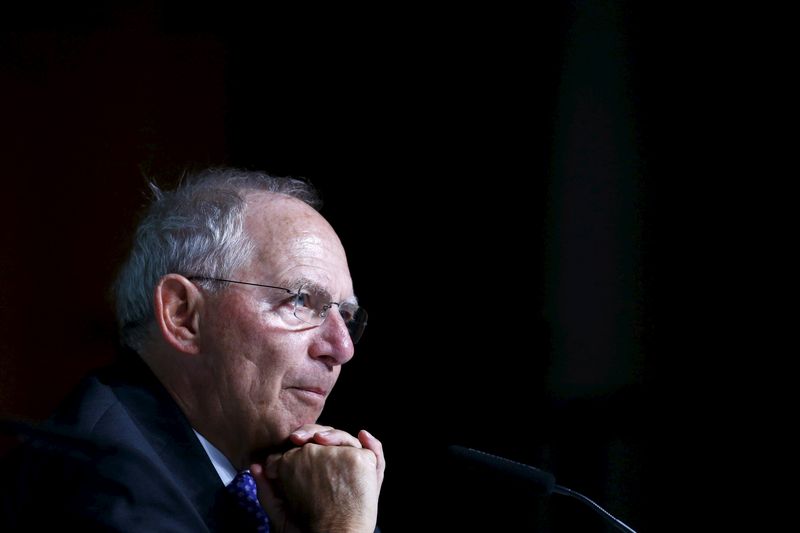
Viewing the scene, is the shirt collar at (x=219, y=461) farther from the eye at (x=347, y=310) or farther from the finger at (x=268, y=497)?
the eye at (x=347, y=310)

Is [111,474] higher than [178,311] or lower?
lower

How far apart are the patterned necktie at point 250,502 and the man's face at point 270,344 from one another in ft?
0.24

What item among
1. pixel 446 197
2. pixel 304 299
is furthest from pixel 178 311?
pixel 446 197

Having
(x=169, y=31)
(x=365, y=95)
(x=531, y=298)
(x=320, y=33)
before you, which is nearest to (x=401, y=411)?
(x=531, y=298)

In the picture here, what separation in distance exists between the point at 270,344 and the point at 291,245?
7.9 inches

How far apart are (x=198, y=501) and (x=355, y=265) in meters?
1.12

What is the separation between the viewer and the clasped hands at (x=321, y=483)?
4.54 ft

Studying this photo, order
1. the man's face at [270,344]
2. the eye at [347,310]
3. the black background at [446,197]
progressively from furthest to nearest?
the black background at [446,197] < the eye at [347,310] < the man's face at [270,344]

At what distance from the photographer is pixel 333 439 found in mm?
1512

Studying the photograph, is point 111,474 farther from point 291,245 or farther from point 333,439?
point 291,245

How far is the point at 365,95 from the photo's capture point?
2.40 metres

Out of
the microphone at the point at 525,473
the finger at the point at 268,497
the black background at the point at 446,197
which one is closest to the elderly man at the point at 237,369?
the finger at the point at 268,497

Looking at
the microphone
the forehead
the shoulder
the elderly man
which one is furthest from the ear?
the microphone

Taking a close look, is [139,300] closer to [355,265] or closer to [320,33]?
[355,265]
